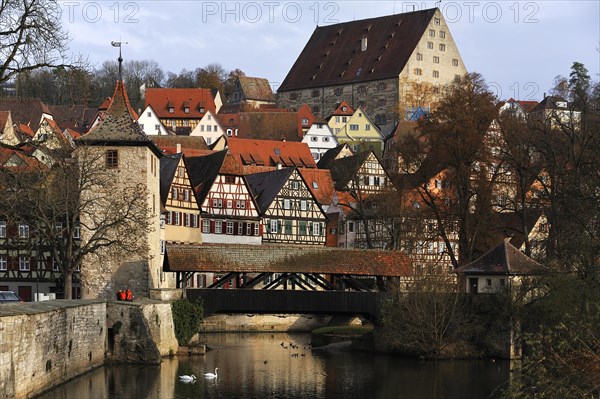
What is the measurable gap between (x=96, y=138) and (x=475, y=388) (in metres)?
14.7

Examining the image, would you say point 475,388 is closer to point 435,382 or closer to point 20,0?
point 435,382

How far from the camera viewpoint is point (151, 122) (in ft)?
306

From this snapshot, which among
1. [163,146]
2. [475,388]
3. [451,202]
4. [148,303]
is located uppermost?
[163,146]

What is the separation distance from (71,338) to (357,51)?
78083mm

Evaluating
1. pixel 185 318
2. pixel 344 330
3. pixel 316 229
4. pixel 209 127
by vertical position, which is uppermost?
pixel 209 127

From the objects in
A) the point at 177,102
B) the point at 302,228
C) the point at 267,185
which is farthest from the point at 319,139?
the point at 302,228

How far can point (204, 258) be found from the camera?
1522 inches

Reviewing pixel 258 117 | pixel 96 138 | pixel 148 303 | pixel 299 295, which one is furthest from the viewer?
pixel 258 117

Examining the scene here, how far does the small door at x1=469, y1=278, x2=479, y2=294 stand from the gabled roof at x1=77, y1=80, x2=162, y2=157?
38.6ft

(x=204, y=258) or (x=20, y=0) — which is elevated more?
(x=20, y=0)

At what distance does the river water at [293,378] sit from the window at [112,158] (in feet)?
21.3

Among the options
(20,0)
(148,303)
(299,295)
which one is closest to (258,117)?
(299,295)

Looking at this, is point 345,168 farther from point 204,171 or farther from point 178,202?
point 178,202

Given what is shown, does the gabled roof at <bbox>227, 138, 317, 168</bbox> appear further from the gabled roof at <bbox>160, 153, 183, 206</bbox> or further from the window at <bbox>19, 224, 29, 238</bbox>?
the window at <bbox>19, 224, 29, 238</bbox>
